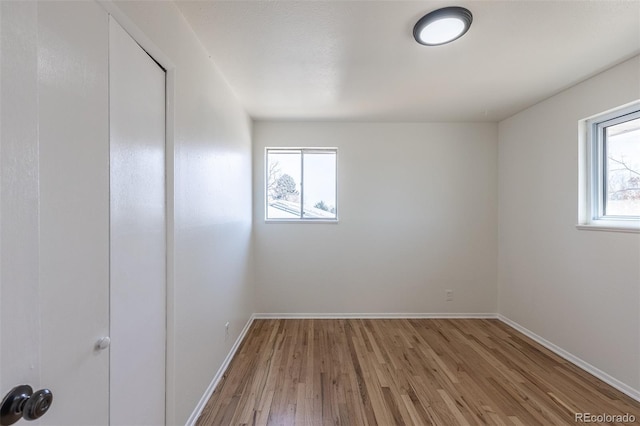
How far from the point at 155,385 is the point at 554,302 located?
11.2ft

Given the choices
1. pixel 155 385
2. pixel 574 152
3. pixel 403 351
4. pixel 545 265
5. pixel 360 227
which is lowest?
pixel 403 351

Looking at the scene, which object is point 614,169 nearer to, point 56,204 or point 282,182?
point 282,182

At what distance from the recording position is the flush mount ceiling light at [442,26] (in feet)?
4.71

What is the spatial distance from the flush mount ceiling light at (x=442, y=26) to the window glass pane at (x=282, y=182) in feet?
6.74

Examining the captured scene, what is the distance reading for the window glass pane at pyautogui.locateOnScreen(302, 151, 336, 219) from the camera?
3.39 metres

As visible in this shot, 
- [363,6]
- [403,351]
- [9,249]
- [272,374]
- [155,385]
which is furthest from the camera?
[403,351]

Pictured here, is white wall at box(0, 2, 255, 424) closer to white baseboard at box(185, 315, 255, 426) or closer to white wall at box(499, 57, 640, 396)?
white baseboard at box(185, 315, 255, 426)

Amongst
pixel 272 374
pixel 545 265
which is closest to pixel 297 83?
pixel 272 374

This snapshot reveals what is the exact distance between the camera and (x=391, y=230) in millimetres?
3332

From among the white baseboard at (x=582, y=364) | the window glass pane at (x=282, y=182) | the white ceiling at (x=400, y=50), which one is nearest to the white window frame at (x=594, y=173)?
the white ceiling at (x=400, y=50)

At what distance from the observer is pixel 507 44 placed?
5.74 feet

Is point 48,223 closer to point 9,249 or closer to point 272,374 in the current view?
point 9,249

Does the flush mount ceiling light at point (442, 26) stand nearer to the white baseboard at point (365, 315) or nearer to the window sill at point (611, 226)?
the window sill at point (611, 226)

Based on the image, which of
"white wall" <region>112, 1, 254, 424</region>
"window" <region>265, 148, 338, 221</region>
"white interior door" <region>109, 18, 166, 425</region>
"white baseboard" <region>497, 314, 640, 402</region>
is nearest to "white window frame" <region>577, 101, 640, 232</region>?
"white baseboard" <region>497, 314, 640, 402</region>
